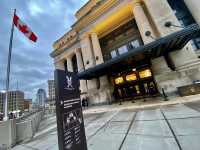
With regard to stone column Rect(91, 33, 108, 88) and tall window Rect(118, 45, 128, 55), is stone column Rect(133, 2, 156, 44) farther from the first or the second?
stone column Rect(91, 33, 108, 88)

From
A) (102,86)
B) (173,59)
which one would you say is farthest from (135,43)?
(102,86)

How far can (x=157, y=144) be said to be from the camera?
10.5 feet

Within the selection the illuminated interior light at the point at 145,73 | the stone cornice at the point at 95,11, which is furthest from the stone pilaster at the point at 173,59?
the stone cornice at the point at 95,11

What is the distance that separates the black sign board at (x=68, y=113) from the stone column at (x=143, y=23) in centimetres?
1548

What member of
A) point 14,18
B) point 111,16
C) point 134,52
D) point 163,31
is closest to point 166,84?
point 134,52

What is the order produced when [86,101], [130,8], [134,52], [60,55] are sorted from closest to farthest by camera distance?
[134,52] → [130,8] → [86,101] → [60,55]

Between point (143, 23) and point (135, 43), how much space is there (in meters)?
4.39

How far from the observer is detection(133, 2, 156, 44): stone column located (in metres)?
15.8

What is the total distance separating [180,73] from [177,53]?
2642 millimetres

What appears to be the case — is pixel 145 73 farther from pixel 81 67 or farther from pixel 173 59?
pixel 81 67

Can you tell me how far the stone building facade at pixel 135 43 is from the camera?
46.0 ft

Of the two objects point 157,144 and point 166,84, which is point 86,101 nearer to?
point 166,84

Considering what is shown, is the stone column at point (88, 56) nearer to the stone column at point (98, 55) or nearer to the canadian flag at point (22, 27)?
the stone column at point (98, 55)

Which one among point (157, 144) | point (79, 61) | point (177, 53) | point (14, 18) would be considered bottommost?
point (157, 144)
